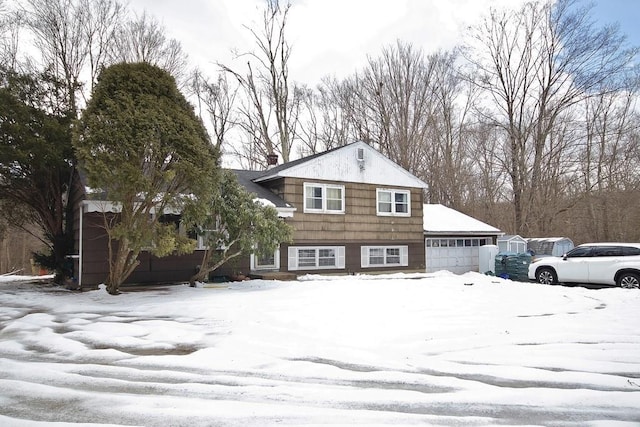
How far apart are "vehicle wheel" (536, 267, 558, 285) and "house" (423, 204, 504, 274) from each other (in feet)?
21.4

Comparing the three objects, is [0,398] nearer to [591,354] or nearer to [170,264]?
[591,354]

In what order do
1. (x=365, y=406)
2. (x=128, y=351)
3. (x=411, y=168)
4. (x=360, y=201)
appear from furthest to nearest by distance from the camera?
(x=411, y=168) → (x=360, y=201) → (x=128, y=351) → (x=365, y=406)

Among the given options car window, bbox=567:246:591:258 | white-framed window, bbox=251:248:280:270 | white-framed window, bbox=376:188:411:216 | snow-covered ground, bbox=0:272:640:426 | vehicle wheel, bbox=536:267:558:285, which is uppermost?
white-framed window, bbox=376:188:411:216

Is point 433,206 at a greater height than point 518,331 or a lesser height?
greater

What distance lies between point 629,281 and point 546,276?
2632mm

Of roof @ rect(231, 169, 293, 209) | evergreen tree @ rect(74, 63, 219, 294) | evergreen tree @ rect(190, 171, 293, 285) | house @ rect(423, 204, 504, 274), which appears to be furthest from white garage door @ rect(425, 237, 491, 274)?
evergreen tree @ rect(74, 63, 219, 294)

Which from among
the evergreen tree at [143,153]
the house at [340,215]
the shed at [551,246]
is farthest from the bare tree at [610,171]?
the evergreen tree at [143,153]

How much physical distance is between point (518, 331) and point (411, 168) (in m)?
27.6

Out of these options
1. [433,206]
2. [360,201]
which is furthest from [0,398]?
[433,206]

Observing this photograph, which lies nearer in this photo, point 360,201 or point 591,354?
point 591,354

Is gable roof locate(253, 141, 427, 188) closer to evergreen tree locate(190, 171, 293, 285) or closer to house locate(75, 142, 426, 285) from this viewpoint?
house locate(75, 142, 426, 285)

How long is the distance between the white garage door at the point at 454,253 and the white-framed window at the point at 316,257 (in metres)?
5.47

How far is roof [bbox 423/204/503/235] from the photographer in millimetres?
23141

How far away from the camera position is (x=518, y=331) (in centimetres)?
767
